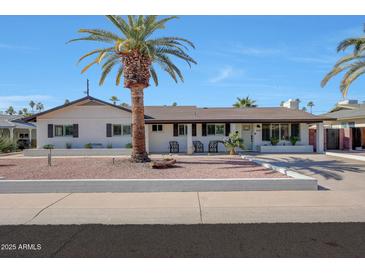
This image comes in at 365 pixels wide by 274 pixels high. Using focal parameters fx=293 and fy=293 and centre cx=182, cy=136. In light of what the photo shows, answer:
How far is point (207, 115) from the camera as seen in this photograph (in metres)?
23.8

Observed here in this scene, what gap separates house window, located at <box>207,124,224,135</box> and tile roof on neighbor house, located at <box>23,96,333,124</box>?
0.78 m

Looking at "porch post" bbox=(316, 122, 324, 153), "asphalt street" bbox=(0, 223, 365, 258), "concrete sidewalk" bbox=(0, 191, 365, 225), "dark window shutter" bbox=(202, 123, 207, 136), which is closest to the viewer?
"asphalt street" bbox=(0, 223, 365, 258)

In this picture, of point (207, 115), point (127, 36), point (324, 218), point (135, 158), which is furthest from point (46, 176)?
point (207, 115)

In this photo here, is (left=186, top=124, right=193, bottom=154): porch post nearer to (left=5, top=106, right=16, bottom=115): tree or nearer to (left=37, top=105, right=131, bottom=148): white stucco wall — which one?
(left=37, top=105, right=131, bottom=148): white stucco wall

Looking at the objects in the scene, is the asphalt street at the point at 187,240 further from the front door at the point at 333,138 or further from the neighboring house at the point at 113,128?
the front door at the point at 333,138

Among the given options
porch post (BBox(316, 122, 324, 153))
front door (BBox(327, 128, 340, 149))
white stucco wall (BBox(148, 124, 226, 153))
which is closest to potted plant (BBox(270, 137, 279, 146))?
porch post (BBox(316, 122, 324, 153))

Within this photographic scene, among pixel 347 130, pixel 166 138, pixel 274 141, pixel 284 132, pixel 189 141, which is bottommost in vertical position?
pixel 274 141

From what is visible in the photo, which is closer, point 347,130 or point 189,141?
point 189,141

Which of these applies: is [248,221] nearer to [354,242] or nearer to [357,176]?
[354,242]

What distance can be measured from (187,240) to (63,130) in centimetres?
2123

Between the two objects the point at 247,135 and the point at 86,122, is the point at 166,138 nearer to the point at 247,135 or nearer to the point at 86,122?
the point at 86,122

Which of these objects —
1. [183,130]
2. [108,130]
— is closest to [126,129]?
[108,130]

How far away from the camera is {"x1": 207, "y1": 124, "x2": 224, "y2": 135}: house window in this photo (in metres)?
23.6

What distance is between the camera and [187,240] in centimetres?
505
